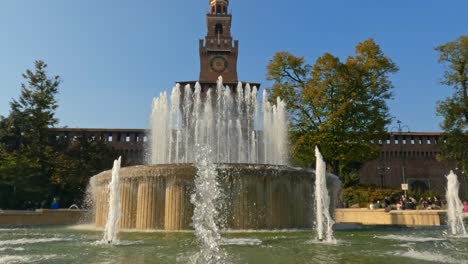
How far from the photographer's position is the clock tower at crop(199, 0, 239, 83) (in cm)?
4725

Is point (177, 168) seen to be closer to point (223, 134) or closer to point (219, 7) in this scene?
point (223, 134)

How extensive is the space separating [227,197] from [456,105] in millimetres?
25031

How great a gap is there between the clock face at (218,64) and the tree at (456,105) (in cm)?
2351

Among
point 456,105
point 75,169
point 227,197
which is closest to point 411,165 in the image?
point 456,105

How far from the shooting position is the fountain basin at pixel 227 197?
10.6 meters

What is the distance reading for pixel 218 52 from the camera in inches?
1893

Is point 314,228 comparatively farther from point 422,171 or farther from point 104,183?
point 422,171

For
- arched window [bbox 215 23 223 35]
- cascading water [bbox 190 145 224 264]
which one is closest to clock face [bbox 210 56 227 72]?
arched window [bbox 215 23 223 35]

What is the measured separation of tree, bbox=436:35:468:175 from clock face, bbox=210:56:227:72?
77.1 ft

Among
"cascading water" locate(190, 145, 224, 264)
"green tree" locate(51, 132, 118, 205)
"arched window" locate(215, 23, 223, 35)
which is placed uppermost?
"arched window" locate(215, 23, 223, 35)

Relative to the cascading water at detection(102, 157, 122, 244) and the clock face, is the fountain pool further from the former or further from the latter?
the clock face

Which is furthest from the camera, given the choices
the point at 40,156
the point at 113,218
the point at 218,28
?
the point at 218,28

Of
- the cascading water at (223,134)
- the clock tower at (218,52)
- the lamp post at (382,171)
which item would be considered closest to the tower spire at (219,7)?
the clock tower at (218,52)

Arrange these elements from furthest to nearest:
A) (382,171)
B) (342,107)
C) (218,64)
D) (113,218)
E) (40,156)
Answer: (382,171) < (218,64) < (40,156) < (342,107) < (113,218)
